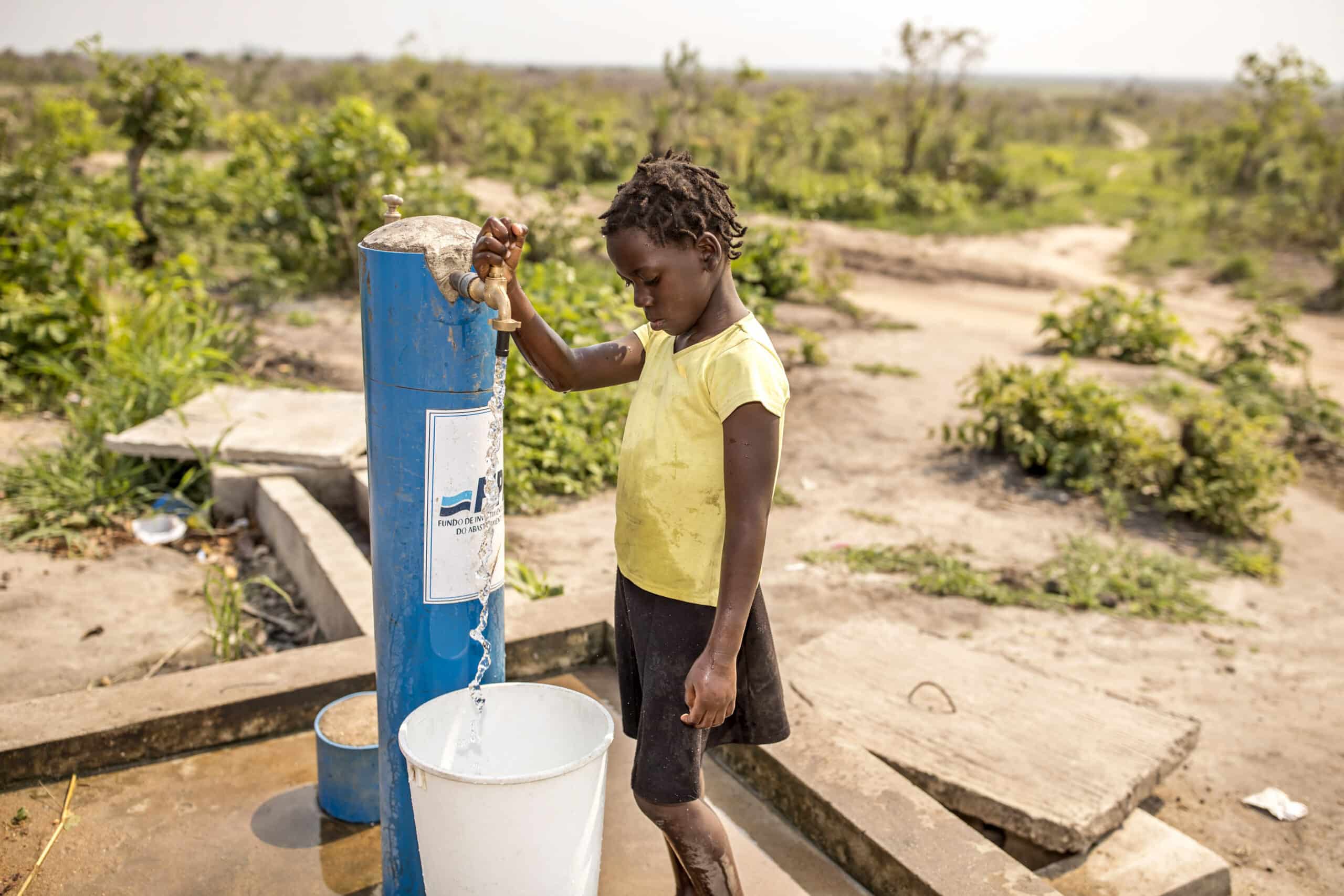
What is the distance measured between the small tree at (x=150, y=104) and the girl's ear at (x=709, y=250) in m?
7.75

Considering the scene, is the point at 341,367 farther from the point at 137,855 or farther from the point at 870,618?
the point at 137,855

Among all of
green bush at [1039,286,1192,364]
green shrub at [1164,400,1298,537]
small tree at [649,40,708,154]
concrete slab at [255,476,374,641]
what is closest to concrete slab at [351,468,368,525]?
concrete slab at [255,476,374,641]

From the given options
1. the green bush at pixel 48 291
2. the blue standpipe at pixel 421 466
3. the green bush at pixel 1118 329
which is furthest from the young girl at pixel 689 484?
the green bush at pixel 1118 329

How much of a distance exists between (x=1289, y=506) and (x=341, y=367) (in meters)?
5.74

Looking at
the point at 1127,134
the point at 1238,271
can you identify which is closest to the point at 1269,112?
the point at 1238,271

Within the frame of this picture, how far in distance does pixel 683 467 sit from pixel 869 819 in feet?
3.30

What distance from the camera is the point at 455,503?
6.20 feet

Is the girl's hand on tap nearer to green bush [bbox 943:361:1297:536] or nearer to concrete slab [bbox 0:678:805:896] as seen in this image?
concrete slab [bbox 0:678:805:896]

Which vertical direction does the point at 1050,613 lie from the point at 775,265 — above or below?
below

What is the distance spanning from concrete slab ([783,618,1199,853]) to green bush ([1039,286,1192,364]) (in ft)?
18.7

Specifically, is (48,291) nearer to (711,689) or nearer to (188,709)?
(188,709)

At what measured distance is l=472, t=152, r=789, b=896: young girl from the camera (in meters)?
1.67

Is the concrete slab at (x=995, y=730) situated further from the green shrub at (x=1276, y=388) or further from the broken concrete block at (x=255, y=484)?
the green shrub at (x=1276, y=388)

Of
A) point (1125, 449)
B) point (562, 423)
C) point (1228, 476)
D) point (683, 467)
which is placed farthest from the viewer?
point (1125, 449)
